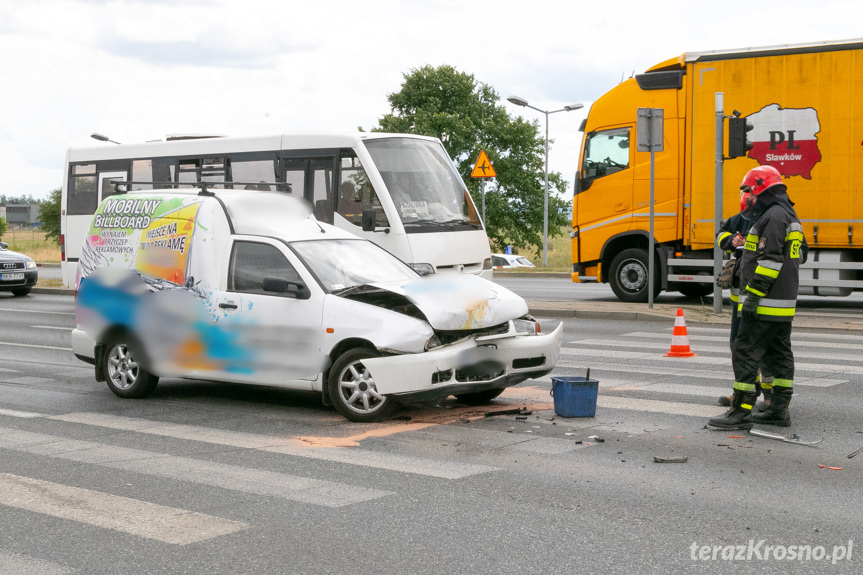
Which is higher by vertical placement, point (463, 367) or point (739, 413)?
point (463, 367)

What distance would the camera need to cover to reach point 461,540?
16.8 feet

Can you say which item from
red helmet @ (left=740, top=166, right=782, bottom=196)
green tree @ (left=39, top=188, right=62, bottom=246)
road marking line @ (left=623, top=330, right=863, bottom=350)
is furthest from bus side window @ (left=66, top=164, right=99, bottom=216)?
green tree @ (left=39, top=188, right=62, bottom=246)

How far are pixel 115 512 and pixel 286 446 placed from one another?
6.17ft

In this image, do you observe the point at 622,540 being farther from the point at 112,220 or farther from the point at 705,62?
the point at 705,62

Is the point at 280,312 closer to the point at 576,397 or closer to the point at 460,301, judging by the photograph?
the point at 460,301

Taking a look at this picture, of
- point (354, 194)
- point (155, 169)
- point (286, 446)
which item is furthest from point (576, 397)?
point (155, 169)

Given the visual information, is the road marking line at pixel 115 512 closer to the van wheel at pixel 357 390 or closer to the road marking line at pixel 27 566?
the road marking line at pixel 27 566

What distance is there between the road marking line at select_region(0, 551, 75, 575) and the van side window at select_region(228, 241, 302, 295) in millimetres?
4101

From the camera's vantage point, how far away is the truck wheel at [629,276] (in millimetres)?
19398

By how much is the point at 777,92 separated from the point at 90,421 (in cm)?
1330

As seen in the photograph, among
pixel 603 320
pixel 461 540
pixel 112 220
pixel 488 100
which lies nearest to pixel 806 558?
pixel 461 540

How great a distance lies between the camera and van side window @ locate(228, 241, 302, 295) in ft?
29.1

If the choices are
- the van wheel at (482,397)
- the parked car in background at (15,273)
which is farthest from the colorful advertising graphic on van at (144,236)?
the parked car in background at (15,273)

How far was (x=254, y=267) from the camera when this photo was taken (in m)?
9.02
